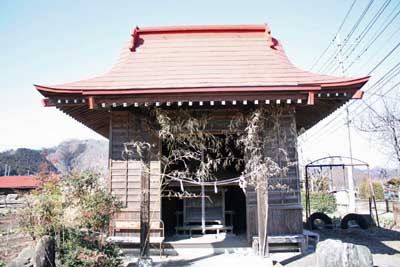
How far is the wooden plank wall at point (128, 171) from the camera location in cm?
671

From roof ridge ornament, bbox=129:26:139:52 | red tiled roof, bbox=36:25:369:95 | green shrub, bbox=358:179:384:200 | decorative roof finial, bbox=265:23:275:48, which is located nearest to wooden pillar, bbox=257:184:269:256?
red tiled roof, bbox=36:25:369:95

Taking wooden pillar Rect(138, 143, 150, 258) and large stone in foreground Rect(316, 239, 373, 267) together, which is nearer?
large stone in foreground Rect(316, 239, 373, 267)

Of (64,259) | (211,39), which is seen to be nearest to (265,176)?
(64,259)

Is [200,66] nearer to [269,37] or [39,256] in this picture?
[269,37]

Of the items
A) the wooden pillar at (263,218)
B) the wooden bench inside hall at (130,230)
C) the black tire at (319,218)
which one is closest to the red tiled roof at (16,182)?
the wooden bench inside hall at (130,230)

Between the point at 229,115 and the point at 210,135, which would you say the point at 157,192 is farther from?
the point at 229,115

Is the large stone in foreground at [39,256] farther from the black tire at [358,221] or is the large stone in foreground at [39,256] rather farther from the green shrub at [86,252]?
the black tire at [358,221]

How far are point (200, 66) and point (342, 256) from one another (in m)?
4.79

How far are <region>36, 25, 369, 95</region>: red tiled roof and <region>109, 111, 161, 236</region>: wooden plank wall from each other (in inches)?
38.0

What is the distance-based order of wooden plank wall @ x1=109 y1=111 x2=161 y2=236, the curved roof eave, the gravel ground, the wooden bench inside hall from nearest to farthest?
the curved roof eave
the gravel ground
the wooden bench inside hall
wooden plank wall @ x1=109 y1=111 x2=161 y2=236

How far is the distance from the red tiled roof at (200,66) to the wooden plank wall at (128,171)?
965mm

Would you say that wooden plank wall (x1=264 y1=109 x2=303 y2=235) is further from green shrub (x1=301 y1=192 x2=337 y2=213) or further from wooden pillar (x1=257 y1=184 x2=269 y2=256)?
green shrub (x1=301 y1=192 x2=337 y2=213)

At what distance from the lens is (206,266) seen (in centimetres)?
586

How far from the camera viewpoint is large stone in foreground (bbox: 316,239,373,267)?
4871 millimetres
